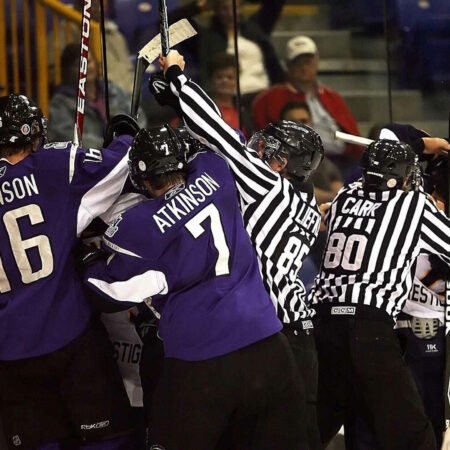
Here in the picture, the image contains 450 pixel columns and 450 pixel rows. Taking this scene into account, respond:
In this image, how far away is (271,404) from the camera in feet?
9.68

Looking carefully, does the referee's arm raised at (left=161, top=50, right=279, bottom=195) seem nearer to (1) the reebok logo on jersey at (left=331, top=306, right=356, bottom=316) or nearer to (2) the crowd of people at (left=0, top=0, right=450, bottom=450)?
(2) the crowd of people at (left=0, top=0, right=450, bottom=450)

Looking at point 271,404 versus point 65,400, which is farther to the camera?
point 65,400

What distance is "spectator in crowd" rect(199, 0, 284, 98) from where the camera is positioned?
5.68m

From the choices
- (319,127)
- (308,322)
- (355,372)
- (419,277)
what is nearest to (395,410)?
(355,372)

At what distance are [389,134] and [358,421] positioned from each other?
1.13 meters

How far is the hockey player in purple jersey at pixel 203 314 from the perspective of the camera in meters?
2.89

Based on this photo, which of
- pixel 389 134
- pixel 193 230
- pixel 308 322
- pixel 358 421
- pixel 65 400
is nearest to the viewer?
pixel 193 230

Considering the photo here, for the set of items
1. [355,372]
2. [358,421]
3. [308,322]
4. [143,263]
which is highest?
[143,263]

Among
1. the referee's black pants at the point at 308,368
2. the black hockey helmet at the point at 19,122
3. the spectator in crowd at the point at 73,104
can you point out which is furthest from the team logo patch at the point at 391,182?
the spectator in crowd at the point at 73,104

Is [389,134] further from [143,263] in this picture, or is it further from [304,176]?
[143,263]

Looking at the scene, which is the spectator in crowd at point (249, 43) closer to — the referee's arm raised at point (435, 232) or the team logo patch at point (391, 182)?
the team logo patch at point (391, 182)

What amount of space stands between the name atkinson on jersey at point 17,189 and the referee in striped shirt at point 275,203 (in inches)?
19.5

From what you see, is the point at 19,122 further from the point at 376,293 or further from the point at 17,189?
the point at 376,293

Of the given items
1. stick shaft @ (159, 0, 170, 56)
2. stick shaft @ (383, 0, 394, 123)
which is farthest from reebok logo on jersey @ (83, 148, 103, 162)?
stick shaft @ (383, 0, 394, 123)
